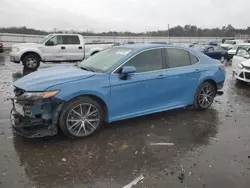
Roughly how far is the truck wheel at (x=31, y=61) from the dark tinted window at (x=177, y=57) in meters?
8.86

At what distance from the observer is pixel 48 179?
3.15 m

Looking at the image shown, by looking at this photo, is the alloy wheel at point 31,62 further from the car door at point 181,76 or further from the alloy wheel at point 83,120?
the alloy wheel at point 83,120

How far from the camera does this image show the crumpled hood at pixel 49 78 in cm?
396

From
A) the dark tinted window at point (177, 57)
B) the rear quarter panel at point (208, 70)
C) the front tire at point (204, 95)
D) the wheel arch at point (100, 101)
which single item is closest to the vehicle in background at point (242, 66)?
the rear quarter panel at point (208, 70)

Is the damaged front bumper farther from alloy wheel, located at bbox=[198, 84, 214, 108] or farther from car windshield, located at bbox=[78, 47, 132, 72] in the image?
alloy wheel, located at bbox=[198, 84, 214, 108]

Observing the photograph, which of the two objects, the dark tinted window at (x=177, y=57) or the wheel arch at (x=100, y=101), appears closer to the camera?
the wheel arch at (x=100, y=101)

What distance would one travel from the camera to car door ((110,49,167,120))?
4.48m

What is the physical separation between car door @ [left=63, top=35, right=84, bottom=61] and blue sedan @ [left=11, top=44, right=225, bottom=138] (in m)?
8.07

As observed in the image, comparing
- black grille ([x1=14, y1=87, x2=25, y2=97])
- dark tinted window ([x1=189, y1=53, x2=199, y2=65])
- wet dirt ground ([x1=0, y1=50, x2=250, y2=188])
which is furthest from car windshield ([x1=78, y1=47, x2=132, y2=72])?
dark tinted window ([x1=189, y1=53, x2=199, y2=65])

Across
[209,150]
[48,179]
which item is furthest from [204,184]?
[48,179]

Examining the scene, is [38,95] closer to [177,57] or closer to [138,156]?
[138,156]

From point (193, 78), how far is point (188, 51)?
2.17 feet

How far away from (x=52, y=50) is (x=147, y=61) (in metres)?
8.89

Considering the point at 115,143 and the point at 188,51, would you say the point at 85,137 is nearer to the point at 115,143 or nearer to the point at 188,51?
the point at 115,143
